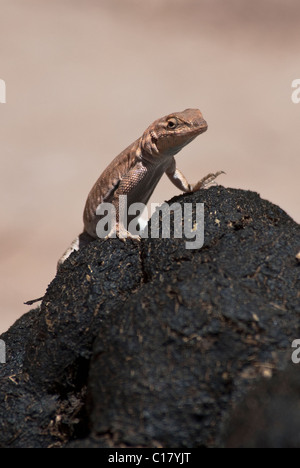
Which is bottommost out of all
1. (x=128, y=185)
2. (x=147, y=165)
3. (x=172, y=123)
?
(x=128, y=185)

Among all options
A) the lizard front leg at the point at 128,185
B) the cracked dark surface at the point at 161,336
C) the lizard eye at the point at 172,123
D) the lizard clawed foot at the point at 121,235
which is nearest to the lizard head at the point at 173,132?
the lizard eye at the point at 172,123

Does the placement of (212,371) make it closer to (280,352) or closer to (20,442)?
(280,352)

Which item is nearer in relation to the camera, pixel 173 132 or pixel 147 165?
pixel 173 132

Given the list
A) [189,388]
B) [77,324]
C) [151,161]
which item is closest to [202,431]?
[189,388]

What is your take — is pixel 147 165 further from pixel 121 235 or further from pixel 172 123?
pixel 121 235

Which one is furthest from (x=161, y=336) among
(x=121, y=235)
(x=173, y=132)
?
(x=173, y=132)

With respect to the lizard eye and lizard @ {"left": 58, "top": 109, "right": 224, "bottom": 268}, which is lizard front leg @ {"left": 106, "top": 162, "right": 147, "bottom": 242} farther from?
the lizard eye
